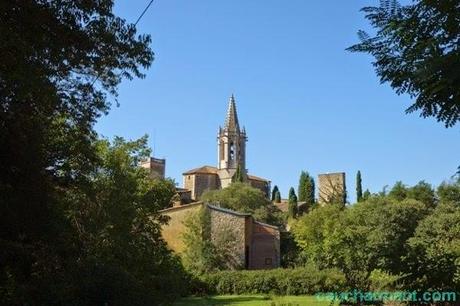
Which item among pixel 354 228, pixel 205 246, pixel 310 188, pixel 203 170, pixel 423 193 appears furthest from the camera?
pixel 203 170

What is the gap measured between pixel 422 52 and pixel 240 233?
39.8 metres

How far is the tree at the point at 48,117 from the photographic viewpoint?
21.8 feet

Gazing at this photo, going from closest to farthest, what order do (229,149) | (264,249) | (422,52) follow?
(422,52) → (264,249) → (229,149)

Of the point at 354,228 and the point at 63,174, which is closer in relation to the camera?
the point at 63,174

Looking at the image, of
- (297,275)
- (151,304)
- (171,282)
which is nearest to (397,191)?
(297,275)

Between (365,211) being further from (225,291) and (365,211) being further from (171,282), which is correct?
(171,282)

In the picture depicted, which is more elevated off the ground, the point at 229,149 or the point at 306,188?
the point at 229,149

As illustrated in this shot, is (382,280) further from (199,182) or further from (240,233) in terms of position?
(199,182)

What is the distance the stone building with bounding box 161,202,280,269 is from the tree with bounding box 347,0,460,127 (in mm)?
38456

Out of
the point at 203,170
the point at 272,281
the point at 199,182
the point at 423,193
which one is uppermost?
the point at 203,170

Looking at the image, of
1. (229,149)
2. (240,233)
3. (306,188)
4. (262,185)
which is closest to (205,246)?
(240,233)

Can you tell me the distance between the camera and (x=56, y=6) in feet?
23.4

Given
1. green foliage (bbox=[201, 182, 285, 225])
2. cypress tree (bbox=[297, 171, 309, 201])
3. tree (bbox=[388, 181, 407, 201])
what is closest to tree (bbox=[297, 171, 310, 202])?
cypress tree (bbox=[297, 171, 309, 201])

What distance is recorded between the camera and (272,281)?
31.7m
